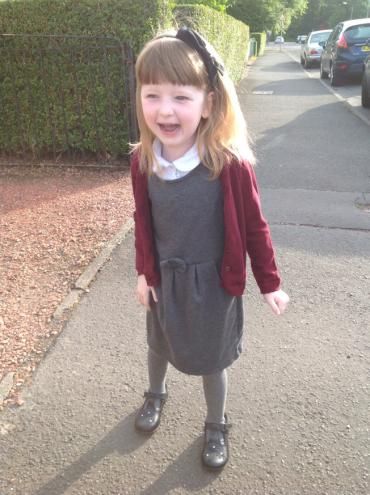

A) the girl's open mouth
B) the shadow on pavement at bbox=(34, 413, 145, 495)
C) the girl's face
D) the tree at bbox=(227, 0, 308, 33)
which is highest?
the tree at bbox=(227, 0, 308, 33)

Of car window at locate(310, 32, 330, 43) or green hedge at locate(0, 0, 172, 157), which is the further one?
car window at locate(310, 32, 330, 43)

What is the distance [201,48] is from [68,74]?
488 cm

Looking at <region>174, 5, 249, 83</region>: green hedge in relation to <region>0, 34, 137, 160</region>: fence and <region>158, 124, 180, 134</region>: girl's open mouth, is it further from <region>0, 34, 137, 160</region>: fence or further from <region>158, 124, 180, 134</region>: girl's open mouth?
<region>158, 124, 180, 134</region>: girl's open mouth

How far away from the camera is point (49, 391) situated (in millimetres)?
2475

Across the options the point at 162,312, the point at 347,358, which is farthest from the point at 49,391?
the point at 347,358

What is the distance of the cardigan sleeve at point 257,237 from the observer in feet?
5.69

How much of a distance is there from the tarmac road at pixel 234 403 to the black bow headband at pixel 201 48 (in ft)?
5.33

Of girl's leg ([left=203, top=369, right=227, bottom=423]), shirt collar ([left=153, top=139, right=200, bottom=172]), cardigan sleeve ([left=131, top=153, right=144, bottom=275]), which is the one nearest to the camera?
shirt collar ([left=153, top=139, right=200, bottom=172])

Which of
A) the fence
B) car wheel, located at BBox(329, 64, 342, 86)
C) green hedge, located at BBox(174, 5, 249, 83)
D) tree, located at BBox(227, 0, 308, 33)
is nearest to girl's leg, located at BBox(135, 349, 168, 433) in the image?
green hedge, located at BBox(174, 5, 249, 83)

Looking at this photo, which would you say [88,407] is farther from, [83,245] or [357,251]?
[357,251]

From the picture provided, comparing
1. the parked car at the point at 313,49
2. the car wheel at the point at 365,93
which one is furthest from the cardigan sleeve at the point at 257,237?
the parked car at the point at 313,49

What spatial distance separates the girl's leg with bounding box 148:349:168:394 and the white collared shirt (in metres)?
0.91

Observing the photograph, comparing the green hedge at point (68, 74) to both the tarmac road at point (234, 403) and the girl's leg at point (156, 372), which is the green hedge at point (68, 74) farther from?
the girl's leg at point (156, 372)

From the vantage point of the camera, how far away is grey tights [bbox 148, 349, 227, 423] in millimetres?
2086
